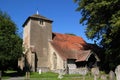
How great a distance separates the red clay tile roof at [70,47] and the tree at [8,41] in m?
10.1

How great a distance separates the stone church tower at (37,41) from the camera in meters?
49.7

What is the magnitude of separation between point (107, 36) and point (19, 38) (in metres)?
17.0

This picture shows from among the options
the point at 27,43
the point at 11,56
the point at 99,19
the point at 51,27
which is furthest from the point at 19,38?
the point at 99,19

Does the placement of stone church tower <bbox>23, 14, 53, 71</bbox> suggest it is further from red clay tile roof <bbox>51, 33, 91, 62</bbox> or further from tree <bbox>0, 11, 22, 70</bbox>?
tree <bbox>0, 11, 22, 70</bbox>

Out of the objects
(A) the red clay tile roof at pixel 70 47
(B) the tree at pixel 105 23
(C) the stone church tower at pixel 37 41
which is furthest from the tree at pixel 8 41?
(B) the tree at pixel 105 23

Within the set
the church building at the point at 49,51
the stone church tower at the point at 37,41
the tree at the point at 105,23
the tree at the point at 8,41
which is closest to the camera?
the tree at the point at 105,23

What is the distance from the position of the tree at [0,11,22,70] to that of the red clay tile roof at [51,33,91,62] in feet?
33.0

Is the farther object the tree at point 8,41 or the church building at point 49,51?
the church building at point 49,51

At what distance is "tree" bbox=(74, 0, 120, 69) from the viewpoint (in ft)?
108

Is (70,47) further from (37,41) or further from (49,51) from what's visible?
(37,41)

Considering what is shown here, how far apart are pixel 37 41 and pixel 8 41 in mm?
11734

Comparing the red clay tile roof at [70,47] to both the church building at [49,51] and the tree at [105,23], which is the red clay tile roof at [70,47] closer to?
the church building at [49,51]

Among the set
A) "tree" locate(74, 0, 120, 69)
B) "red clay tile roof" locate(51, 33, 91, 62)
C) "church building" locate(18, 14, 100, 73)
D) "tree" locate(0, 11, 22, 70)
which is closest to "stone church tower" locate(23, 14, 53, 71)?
"church building" locate(18, 14, 100, 73)

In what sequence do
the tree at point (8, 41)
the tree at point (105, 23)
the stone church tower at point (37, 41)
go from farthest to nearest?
the stone church tower at point (37, 41), the tree at point (8, 41), the tree at point (105, 23)
